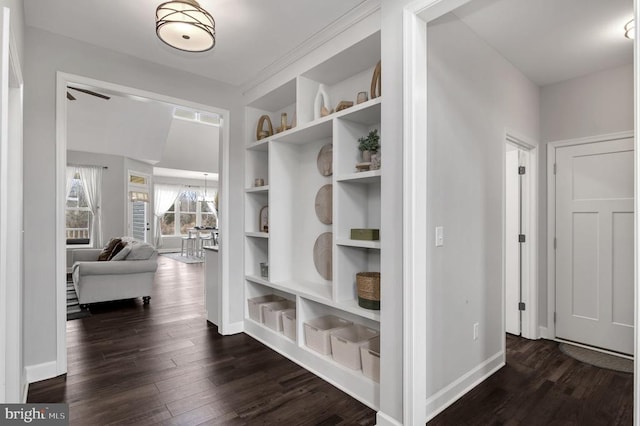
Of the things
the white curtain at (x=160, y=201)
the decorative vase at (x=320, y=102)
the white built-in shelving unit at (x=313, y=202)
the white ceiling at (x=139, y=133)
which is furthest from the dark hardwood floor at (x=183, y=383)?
the white curtain at (x=160, y=201)

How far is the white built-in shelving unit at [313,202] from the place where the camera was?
2.53 meters

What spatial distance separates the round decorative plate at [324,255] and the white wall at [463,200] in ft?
3.49

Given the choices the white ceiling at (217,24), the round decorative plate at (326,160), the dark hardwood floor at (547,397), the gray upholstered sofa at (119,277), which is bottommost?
the dark hardwood floor at (547,397)

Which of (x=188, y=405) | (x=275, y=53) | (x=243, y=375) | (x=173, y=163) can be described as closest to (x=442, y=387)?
(x=243, y=375)

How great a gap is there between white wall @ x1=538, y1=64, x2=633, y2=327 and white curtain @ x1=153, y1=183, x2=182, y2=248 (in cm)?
1059

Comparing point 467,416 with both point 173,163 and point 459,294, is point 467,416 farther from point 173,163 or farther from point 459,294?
point 173,163

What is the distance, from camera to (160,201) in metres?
11.3

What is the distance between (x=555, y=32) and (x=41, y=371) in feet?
14.9

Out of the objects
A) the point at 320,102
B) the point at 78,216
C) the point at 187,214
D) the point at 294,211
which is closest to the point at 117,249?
the point at 294,211

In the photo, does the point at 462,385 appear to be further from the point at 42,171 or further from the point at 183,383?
the point at 42,171

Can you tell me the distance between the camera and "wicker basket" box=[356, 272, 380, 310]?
90.6 inches

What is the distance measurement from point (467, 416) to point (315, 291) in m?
1.34

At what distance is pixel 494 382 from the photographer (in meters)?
2.60

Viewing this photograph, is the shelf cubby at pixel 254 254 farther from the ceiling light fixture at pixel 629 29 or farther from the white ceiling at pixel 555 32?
the ceiling light fixture at pixel 629 29
